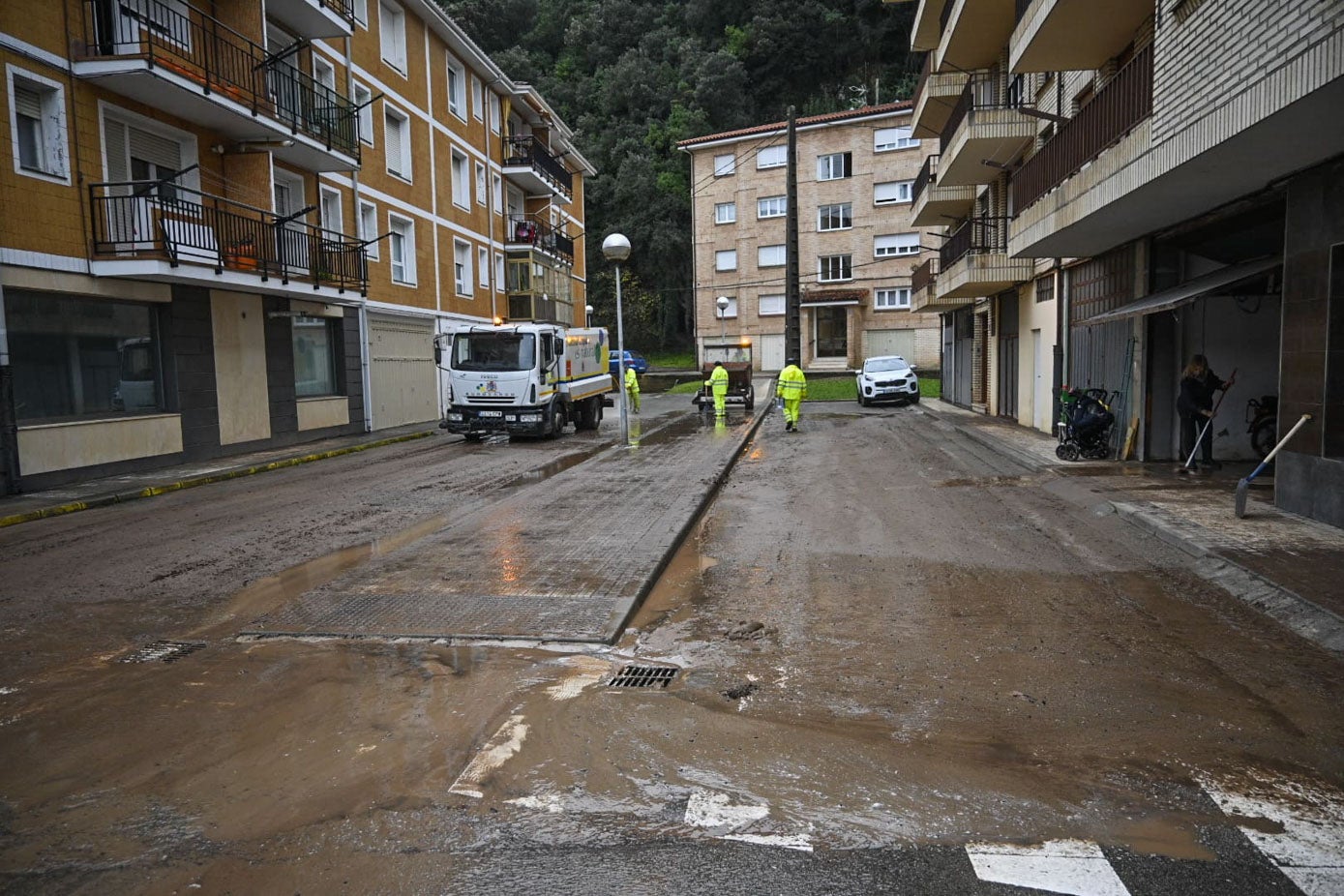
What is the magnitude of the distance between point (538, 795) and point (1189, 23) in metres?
9.46

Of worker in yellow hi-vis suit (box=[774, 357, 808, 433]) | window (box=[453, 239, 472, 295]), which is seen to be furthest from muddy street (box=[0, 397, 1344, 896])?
window (box=[453, 239, 472, 295])

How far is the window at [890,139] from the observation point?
1800 inches

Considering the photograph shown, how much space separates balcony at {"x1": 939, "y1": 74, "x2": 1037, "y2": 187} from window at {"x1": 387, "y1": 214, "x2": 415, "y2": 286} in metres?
14.9

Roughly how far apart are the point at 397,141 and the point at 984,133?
15801 mm

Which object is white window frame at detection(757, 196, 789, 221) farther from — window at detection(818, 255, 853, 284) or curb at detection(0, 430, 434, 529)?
curb at detection(0, 430, 434, 529)

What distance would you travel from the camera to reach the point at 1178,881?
2924mm

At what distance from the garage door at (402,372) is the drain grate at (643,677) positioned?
1957 cm

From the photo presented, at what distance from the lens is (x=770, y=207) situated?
49.1 metres

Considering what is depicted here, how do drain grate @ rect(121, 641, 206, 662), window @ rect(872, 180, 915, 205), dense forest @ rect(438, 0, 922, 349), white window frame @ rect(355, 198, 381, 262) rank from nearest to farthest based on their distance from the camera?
1. drain grate @ rect(121, 641, 206, 662)
2. white window frame @ rect(355, 198, 381, 262)
3. window @ rect(872, 180, 915, 205)
4. dense forest @ rect(438, 0, 922, 349)

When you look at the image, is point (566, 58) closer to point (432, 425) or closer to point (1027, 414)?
point (432, 425)

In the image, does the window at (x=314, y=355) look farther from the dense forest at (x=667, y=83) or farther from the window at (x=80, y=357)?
the dense forest at (x=667, y=83)

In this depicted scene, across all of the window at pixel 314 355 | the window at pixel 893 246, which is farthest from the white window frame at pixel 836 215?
the window at pixel 314 355

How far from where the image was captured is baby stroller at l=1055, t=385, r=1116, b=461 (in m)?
13.5

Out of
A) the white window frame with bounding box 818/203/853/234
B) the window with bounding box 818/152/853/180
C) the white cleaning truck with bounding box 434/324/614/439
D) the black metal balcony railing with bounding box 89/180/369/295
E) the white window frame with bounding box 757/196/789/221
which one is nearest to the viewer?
the black metal balcony railing with bounding box 89/180/369/295
